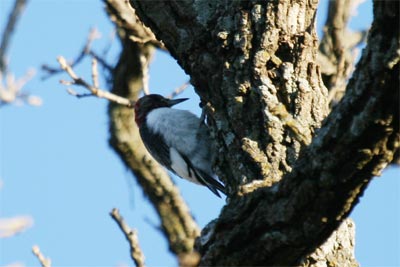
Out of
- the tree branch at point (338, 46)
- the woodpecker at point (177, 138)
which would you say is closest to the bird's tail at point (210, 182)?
the woodpecker at point (177, 138)

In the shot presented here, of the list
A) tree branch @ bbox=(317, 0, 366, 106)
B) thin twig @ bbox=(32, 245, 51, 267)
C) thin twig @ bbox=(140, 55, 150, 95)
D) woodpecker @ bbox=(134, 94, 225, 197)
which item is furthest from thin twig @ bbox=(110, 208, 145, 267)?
tree branch @ bbox=(317, 0, 366, 106)

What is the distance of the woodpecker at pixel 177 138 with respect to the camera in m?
5.31

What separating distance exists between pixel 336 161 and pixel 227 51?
1.32 metres

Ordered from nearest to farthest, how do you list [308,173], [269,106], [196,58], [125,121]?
[308,173], [269,106], [196,58], [125,121]

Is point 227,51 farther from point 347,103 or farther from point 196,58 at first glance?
point 347,103

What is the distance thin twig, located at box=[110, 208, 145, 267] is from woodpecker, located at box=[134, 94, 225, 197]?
1.49 m

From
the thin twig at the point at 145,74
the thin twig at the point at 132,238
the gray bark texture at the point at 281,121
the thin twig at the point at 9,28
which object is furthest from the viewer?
the thin twig at the point at 145,74

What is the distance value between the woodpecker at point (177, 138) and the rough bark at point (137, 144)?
0.71 meters

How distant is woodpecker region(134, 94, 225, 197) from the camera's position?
5.31 meters

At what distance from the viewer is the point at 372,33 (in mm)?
2688

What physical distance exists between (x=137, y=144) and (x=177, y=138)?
166 centimetres

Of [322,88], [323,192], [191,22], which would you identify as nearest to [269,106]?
[322,88]

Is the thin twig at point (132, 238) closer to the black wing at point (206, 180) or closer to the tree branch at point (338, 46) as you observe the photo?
the black wing at point (206, 180)

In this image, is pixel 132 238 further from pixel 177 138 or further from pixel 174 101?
pixel 174 101
